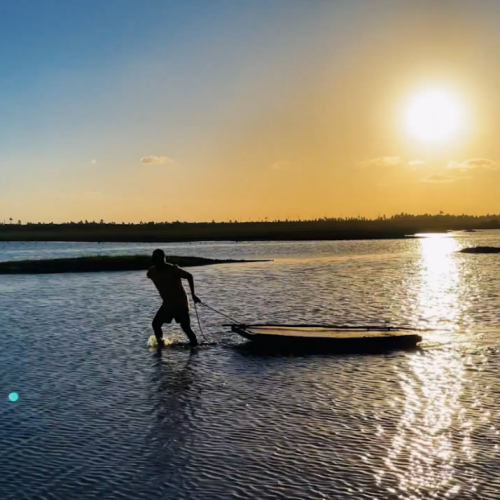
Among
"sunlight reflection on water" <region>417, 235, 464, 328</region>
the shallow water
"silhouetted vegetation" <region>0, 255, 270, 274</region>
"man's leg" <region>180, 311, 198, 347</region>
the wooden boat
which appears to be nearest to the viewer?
the shallow water

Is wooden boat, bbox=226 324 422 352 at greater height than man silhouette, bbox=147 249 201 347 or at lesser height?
lesser

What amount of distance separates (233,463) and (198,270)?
42980 millimetres

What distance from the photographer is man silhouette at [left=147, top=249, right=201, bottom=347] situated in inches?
691

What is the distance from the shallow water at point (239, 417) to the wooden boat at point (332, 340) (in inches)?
22.0

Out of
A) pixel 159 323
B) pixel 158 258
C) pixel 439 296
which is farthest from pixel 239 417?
pixel 439 296

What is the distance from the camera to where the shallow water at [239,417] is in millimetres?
8969

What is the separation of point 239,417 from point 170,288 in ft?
21.5

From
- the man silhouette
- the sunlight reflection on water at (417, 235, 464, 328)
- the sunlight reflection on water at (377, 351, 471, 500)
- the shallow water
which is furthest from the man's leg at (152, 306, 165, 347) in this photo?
the sunlight reflection on water at (417, 235, 464, 328)

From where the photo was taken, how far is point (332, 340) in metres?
17.8

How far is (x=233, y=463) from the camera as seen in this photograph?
380 inches

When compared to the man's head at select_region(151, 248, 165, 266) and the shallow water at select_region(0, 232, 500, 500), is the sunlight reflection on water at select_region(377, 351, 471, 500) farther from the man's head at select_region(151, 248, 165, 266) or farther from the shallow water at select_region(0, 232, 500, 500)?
the man's head at select_region(151, 248, 165, 266)

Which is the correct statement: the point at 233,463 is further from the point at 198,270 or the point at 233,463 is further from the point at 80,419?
the point at 198,270

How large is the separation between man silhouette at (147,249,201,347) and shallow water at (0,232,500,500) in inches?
36.7

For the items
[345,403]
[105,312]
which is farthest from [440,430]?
[105,312]
